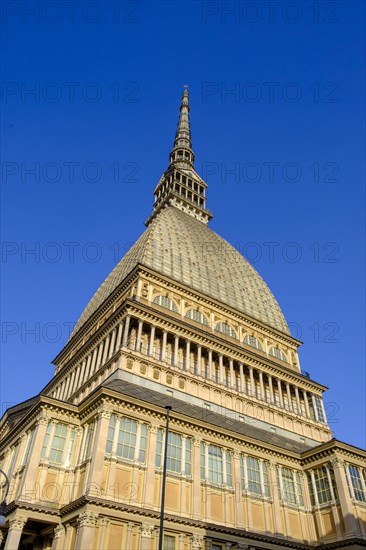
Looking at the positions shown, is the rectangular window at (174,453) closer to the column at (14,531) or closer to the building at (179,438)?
the building at (179,438)

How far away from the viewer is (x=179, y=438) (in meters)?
39.8

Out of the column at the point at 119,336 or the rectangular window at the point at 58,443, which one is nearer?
the rectangular window at the point at 58,443

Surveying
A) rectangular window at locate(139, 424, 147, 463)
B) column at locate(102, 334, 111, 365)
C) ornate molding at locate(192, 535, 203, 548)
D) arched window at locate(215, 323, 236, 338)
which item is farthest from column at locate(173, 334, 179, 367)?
ornate molding at locate(192, 535, 203, 548)

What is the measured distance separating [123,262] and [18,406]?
1122 inches

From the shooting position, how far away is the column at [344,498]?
39906mm

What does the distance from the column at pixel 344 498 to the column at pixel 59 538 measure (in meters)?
23.6

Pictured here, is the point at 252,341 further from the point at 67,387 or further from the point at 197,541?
the point at 197,541

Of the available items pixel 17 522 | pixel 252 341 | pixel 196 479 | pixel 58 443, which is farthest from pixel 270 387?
pixel 17 522

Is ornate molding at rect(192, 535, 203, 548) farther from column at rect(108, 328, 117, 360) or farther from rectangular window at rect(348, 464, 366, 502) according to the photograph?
column at rect(108, 328, 117, 360)

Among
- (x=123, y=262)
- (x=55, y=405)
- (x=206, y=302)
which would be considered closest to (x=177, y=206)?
(x=123, y=262)

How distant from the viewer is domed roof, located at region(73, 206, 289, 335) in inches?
2635

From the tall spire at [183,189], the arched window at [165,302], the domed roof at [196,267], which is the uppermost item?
the tall spire at [183,189]

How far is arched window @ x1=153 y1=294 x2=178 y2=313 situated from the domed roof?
367 centimetres

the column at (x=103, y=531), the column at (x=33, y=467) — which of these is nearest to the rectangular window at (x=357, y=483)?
the column at (x=103, y=531)
